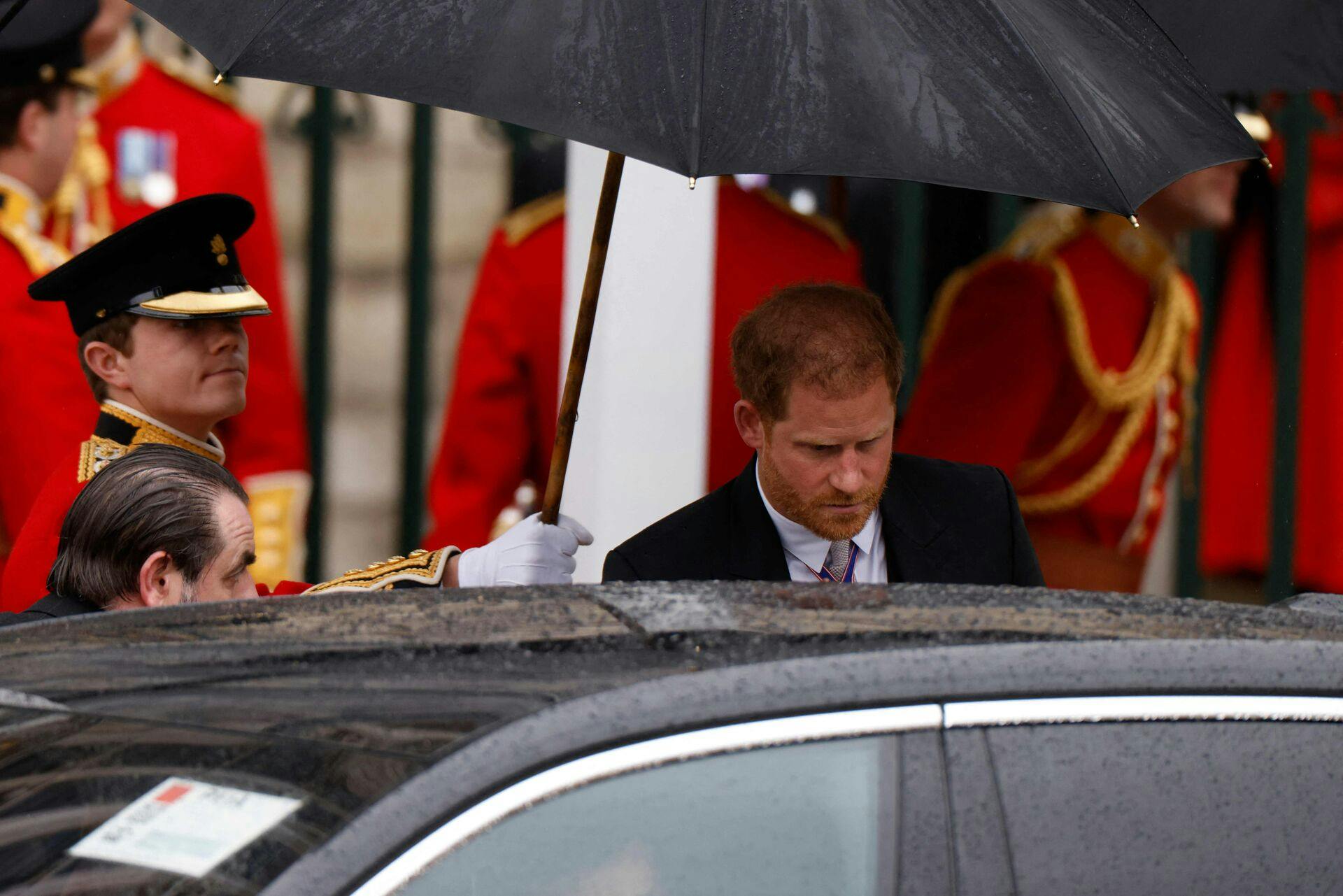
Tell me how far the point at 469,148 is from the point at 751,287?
37.0 inches

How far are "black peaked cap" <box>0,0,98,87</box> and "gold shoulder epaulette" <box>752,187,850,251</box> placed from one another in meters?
1.89

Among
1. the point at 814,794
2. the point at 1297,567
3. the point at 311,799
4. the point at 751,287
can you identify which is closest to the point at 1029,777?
the point at 814,794

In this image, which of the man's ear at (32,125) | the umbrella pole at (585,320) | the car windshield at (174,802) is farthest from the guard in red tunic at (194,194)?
the car windshield at (174,802)

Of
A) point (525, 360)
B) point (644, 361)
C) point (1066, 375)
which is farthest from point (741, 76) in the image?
point (1066, 375)

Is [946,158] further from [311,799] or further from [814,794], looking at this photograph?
[311,799]

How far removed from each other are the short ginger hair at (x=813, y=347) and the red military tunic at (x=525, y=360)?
73.1 inches

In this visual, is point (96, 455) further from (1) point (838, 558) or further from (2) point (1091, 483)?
(2) point (1091, 483)

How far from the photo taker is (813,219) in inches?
210

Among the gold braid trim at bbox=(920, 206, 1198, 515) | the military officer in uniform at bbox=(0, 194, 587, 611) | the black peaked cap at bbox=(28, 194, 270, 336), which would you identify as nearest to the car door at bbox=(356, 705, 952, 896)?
the military officer in uniform at bbox=(0, 194, 587, 611)

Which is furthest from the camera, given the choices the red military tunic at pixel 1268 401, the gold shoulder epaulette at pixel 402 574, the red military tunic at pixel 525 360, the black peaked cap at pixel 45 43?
the red military tunic at pixel 1268 401

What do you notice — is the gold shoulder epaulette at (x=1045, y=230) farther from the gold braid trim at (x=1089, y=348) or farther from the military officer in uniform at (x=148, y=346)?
the military officer in uniform at (x=148, y=346)

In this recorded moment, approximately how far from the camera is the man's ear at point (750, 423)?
3.15m

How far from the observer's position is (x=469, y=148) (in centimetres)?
535

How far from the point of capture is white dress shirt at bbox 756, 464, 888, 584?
10.2 ft
